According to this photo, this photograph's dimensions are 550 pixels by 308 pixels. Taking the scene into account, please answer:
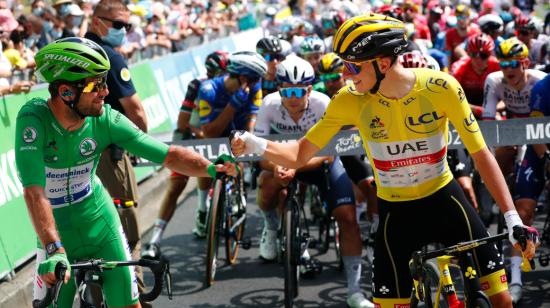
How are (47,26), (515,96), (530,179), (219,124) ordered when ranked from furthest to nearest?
(47,26)
(219,124)
(515,96)
(530,179)

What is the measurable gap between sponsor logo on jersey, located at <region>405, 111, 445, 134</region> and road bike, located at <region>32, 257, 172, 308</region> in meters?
1.49

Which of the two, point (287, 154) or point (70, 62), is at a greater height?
point (70, 62)

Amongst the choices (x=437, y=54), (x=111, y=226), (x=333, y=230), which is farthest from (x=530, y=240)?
(x=437, y=54)

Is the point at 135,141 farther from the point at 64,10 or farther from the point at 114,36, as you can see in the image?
the point at 64,10

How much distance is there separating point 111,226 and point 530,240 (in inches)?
88.0

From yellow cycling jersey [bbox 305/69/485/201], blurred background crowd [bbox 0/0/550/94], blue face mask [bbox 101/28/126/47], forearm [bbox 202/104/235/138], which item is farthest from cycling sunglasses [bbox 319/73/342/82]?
yellow cycling jersey [bbox 305/69/485/201]

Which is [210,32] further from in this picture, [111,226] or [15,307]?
[111,226]

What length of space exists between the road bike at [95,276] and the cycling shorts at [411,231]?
1185mm

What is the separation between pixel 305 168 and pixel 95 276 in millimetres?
3057

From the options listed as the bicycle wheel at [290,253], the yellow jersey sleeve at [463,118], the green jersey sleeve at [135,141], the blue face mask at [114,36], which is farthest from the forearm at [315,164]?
the yellow jersey sleeve at [463,118]

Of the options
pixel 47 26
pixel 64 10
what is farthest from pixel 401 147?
pixel 47 26

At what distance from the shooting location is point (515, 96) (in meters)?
8.34

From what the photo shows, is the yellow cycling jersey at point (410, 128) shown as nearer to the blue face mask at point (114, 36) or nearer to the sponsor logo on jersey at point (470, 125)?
the sponsor logo on jersey at point (470, 125)

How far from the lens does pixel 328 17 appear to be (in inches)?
574
